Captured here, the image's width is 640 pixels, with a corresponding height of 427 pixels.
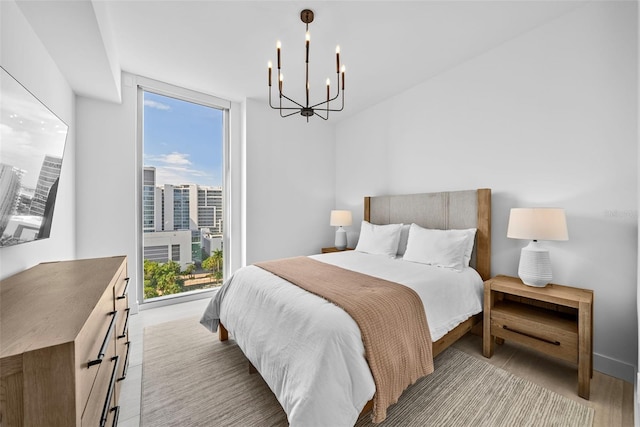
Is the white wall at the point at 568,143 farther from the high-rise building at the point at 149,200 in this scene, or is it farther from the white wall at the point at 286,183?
the high-rise building at the point at 149,200

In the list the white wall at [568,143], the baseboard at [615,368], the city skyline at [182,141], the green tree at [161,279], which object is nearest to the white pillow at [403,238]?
the white wall at [568,143]

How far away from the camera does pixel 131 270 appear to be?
311cm

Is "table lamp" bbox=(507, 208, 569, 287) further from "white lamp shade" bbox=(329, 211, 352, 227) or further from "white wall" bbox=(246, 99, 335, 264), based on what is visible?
"white wall" bbox=(246, 99, 335, 264)

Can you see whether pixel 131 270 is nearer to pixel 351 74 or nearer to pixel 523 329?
pixel 351 74

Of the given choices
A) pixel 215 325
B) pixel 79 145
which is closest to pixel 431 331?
pixel 215 325

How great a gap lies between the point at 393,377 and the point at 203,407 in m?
1.21

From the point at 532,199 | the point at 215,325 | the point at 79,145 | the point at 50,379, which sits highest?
the point at 79,145

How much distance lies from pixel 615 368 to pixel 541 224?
3.85ft

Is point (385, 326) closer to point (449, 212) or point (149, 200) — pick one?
point (449, 212)

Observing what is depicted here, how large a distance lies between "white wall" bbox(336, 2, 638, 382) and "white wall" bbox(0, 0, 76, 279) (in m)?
3.56

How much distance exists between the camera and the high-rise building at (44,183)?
1.59 m

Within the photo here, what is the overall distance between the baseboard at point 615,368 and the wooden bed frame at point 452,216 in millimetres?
788

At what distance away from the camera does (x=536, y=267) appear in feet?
6.57

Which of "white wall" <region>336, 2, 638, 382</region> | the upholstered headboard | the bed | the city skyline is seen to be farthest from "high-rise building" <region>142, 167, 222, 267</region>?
"white wall" <region>336, 2, 638, 382</region>
